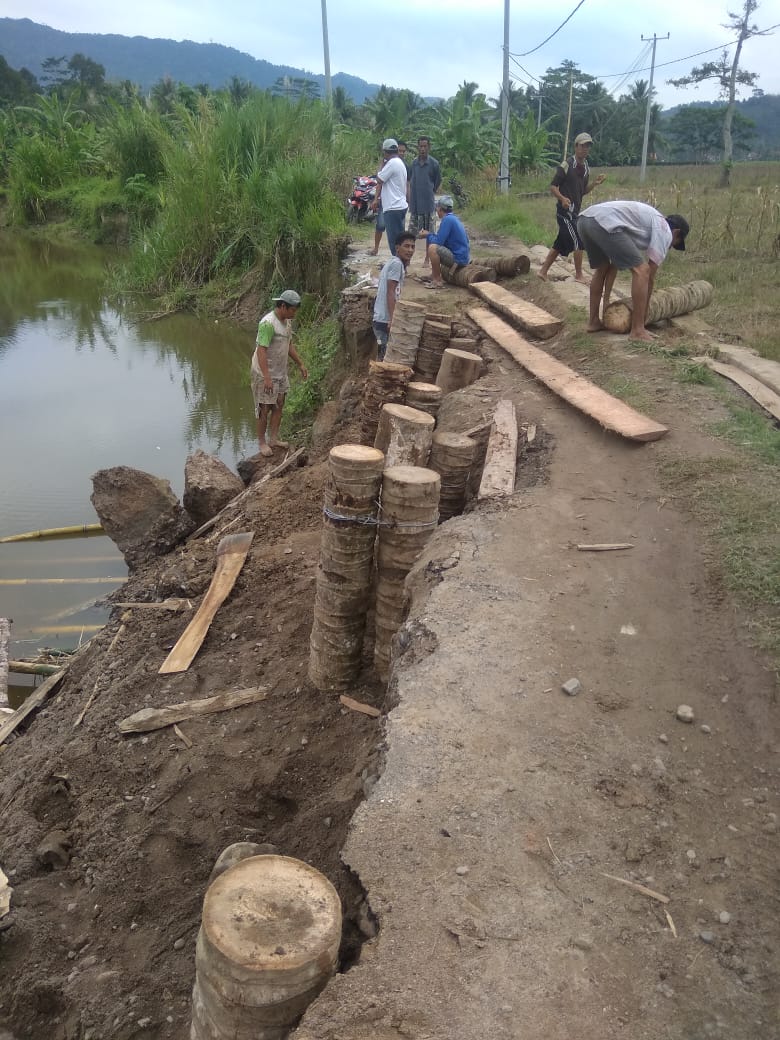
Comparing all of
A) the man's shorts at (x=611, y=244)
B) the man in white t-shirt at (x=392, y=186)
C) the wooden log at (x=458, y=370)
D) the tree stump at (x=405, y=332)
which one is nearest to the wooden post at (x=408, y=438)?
the wooden log at (x=458, y=370)

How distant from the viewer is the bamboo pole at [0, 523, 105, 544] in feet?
26.6

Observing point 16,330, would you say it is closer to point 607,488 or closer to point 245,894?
point 607,488

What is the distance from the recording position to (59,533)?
827 cm

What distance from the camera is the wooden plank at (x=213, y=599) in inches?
195

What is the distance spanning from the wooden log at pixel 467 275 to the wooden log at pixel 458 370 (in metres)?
3.36

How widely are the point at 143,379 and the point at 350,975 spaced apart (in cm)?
1217

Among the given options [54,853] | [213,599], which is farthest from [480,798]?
[213,599]

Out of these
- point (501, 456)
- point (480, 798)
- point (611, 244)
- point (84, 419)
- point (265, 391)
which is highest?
point (611, 244)

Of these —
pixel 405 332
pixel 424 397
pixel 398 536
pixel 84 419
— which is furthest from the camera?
pixel 84 419

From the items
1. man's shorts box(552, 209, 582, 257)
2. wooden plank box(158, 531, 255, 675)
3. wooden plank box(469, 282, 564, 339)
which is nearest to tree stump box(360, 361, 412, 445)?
wooden plank box(158, 531, 255, 675)

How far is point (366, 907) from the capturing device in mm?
2264

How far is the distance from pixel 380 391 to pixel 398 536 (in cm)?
259

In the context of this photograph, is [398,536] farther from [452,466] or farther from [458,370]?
[458,370]

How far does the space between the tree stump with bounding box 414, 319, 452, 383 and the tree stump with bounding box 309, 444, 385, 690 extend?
11.6 ft
